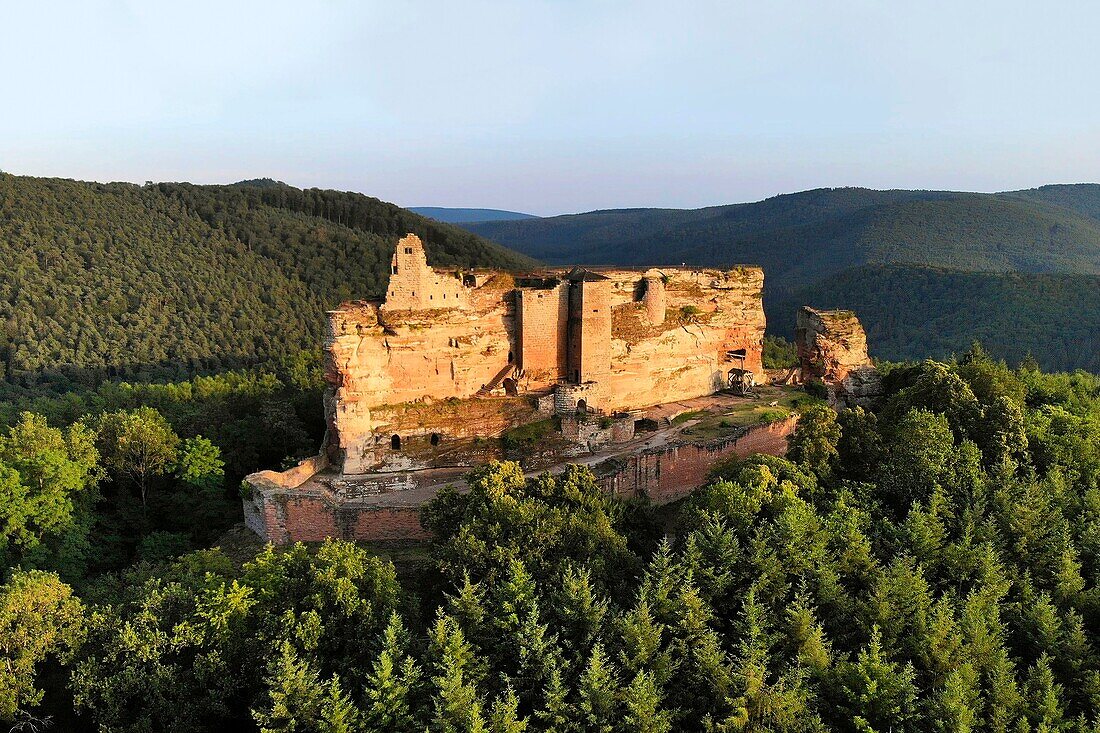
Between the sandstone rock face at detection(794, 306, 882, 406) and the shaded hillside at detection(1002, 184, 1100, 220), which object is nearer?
the sandstone rock face at detection(794, 306, 882, 406)

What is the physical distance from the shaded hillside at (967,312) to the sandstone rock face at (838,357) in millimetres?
44917

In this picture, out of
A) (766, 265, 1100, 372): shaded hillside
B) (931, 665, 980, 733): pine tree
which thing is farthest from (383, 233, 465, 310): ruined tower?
(766, 265, 1100, 372): shaded hillside

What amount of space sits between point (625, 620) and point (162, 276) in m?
77.4

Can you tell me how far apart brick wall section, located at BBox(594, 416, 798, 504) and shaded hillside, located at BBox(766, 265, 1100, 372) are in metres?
56.8

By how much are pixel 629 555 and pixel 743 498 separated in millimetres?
4236

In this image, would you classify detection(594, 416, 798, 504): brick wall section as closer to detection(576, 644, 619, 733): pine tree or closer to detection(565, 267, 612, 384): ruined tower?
detection(565, 267, 612, 384): ruined tower

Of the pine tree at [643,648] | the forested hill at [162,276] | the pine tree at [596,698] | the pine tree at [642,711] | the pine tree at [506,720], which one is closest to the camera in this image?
the pine tree at [506,720]

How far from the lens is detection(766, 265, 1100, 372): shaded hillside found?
257ft

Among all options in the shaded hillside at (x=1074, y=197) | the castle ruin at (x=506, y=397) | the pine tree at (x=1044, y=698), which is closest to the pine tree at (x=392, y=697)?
the castle ruin at (x=506, y=397)

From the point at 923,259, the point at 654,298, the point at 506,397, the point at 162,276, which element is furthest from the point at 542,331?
the point at 923,259

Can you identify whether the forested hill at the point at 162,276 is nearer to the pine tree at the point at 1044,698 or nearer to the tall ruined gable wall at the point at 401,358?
the tall ruined gable wall at the point at 401,358

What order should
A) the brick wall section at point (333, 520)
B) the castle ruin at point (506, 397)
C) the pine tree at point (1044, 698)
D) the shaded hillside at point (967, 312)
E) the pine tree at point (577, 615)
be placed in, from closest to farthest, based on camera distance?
the pine tree at point (1044, 698)
the pine tree at point (577, 615)
the brick wall section at point (333, 520)
the castle ruin at point (506, 397)
the shaded hillside at point (967, 312)

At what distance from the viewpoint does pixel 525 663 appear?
57.3 ft

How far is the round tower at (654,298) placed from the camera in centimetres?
3764
